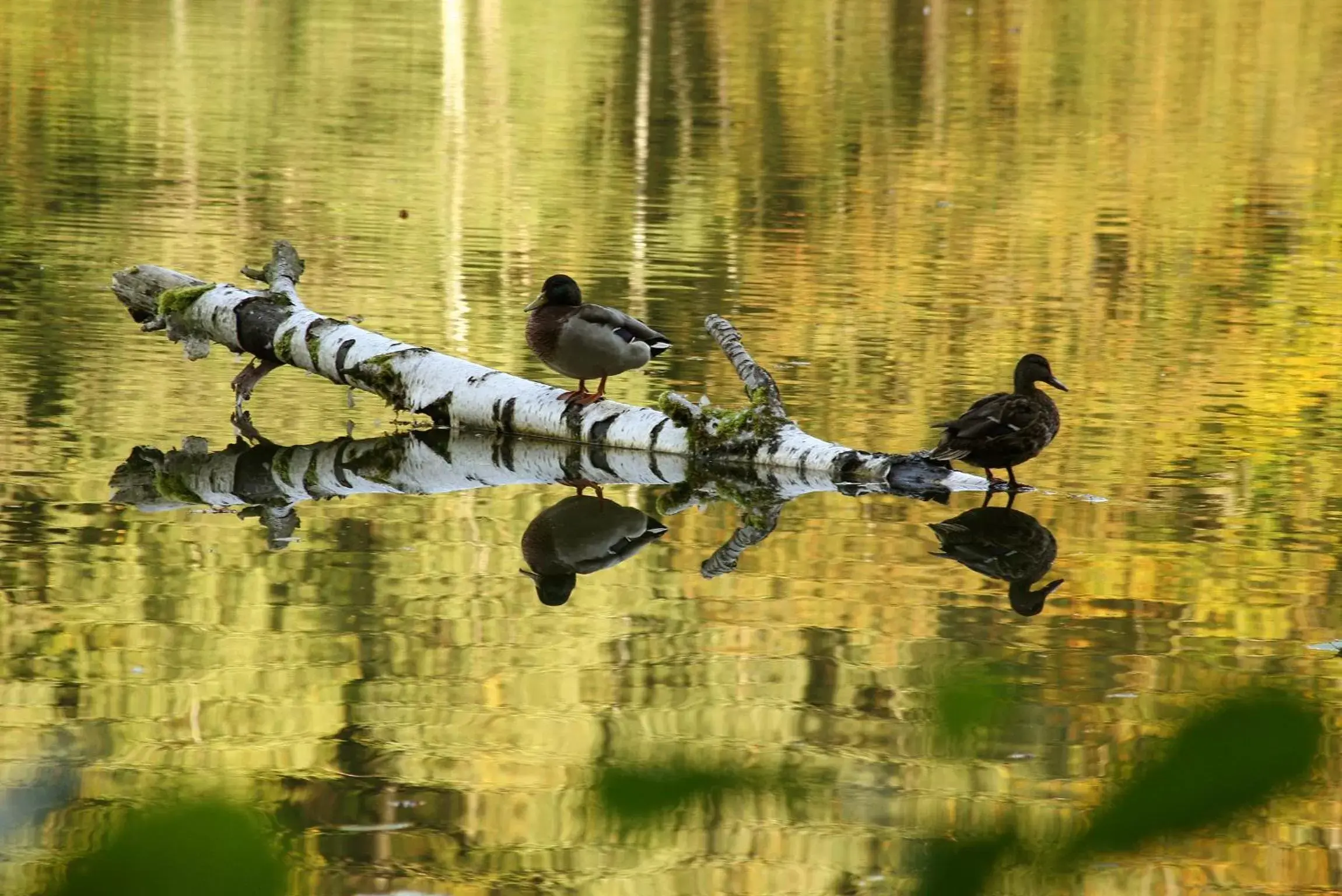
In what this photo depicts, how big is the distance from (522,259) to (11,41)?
21.1 m

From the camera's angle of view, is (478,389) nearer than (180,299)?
Yes

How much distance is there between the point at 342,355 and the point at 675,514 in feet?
8.99

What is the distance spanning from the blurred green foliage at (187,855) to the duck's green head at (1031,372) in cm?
876

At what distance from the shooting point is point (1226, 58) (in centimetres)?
4231

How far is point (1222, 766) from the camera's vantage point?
37.8 inches

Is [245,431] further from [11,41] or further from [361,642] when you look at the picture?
[11,41]

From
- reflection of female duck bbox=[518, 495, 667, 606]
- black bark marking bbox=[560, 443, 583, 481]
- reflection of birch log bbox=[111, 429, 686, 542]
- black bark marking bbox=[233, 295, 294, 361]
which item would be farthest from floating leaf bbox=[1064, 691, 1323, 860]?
black bark marking bbox=[233, 295, 294, 361]

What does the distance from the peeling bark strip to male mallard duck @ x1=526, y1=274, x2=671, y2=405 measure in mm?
294

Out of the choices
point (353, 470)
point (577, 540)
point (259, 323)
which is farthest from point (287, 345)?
point (577, 540)

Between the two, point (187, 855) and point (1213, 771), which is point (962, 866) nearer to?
point (1213, 771)

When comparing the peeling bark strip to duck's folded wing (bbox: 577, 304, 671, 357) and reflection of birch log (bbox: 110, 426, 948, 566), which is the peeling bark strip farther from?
duck's folded wing (bbox: 577, 304, 671, 357)

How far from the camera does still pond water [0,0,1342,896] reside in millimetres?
4457

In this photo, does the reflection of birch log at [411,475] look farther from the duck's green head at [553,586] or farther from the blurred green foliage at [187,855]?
the blurred green foliage at [187,855]

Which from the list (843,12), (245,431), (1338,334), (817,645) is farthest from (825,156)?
(843,12)
